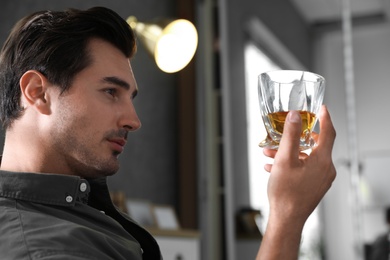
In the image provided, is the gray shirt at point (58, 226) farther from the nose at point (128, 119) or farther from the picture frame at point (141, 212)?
the picture frame at point (141, 212)

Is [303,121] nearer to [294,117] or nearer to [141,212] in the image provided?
[294,117]

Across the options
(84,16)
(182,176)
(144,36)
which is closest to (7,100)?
(84,16)

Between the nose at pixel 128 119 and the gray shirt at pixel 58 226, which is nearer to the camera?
the gray shirt at pixel 58 226

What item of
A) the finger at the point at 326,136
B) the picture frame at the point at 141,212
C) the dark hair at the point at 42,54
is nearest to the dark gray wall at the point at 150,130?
the picture frame at the point at 141,212

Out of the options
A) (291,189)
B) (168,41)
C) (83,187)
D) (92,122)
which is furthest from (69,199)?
(168,41)

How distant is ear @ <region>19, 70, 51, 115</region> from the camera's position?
108 centimetres

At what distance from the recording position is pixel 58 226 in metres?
0.89

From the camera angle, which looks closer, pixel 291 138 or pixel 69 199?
pixel 291 138

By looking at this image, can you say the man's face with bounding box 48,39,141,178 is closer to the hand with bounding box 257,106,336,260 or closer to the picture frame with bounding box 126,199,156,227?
the hand with bounding box 257,106,336,260

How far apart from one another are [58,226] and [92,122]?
252 millimetres

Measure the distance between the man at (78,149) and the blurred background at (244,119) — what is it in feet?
7.73

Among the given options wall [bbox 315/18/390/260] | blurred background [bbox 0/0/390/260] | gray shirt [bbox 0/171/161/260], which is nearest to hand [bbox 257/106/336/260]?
gray shirt [bbox 0/171/161/260]

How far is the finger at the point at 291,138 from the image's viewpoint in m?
0.85

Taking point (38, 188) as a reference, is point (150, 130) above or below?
above
